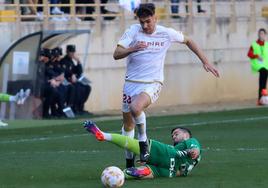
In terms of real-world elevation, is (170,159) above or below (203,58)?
below

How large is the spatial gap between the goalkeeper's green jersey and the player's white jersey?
112 cm

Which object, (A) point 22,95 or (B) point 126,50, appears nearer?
(B) point 126,50

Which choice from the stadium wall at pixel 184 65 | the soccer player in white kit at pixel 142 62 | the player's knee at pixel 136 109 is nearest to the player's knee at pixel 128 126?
the soccer player in white kit at pixel 142 62

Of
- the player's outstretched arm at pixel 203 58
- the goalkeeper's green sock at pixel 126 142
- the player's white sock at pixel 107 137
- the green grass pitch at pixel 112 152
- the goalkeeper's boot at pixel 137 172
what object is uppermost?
the player's outstretched arm at pixel 203 58

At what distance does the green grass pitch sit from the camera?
42.4 feet

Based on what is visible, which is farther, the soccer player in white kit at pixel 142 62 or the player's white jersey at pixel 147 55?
the player's white jersey at pixel 147 55

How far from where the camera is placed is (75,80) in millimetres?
28281

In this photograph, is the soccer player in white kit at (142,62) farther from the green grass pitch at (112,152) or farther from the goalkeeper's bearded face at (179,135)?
the green grass pitch at (112,152)

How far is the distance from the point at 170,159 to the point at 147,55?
1591 mm

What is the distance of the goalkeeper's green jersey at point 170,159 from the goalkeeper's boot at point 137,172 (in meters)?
0.11

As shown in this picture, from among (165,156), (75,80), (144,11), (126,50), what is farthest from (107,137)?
(75,80)

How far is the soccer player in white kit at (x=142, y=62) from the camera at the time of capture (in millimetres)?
13656

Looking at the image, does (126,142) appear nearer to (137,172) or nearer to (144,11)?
(137,172)

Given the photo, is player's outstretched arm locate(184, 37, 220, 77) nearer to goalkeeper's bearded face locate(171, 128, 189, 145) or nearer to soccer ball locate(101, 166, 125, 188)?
goalkeeper's bearded face locate(171, 128, 189, 145)
